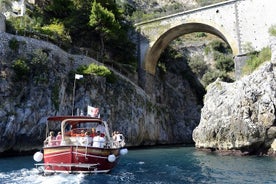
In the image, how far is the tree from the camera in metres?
33.5

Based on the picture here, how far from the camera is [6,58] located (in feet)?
80.1

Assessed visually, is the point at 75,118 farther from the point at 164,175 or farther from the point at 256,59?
the point at 256,59

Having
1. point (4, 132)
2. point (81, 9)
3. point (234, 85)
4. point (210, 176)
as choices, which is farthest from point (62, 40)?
point (210, 176)

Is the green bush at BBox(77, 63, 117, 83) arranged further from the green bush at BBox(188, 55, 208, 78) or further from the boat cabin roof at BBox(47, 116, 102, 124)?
Result: the green bush at BBox(188, 55, 208, 78)

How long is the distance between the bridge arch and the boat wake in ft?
82.1

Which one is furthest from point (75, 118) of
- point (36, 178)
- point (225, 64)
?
point (225, 64)

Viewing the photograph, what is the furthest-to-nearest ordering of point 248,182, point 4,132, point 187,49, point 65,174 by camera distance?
point 187,49, point 4,132, point 65,174, point 248,182

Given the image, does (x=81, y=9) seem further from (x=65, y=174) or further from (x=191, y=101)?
(x=65, y=174)

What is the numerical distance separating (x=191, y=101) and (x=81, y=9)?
20.8 m

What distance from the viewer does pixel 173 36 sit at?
127 ft

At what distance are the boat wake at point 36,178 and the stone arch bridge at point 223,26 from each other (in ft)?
74.0

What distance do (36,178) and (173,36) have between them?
2851 centimetres

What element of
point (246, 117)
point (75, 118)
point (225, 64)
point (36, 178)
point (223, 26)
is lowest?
point (36, 178)

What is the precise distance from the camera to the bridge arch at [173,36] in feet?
115
